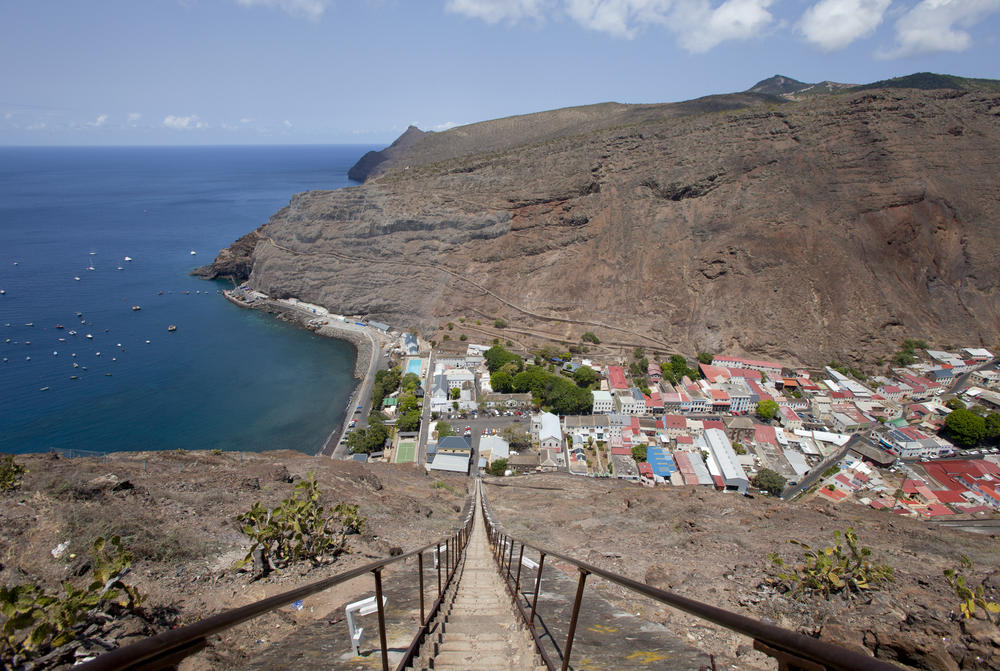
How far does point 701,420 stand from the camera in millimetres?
31422

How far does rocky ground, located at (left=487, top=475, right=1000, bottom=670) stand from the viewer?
4.25m

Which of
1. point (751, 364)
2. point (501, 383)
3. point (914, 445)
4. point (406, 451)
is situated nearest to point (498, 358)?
point (501, 383)

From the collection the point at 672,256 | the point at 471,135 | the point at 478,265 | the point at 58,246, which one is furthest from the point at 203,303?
the point at 471,135

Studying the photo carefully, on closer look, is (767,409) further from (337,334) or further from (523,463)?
(337,334)

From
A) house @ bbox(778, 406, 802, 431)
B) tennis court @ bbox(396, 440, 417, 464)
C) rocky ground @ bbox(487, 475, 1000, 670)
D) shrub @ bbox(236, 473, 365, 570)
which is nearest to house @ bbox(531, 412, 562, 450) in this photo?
tennis court @ bbox(396, 440, 417, 464)

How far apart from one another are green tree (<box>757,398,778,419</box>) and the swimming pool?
2586 centimetres

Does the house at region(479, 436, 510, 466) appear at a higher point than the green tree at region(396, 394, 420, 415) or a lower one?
lower

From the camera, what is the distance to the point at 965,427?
27.8m

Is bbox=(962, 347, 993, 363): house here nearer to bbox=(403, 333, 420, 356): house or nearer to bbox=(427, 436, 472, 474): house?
bbox=(427, 436, 472, 474): house

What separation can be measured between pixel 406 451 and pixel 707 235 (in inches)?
1421

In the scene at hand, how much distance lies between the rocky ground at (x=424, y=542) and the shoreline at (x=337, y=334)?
70.4ft

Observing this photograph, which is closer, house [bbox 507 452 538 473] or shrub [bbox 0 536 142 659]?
shrub [bbox 0 536 142 659]

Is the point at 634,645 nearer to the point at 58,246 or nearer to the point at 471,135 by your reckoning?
the point at 58,246

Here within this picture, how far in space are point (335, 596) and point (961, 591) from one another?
6527 millimetres
